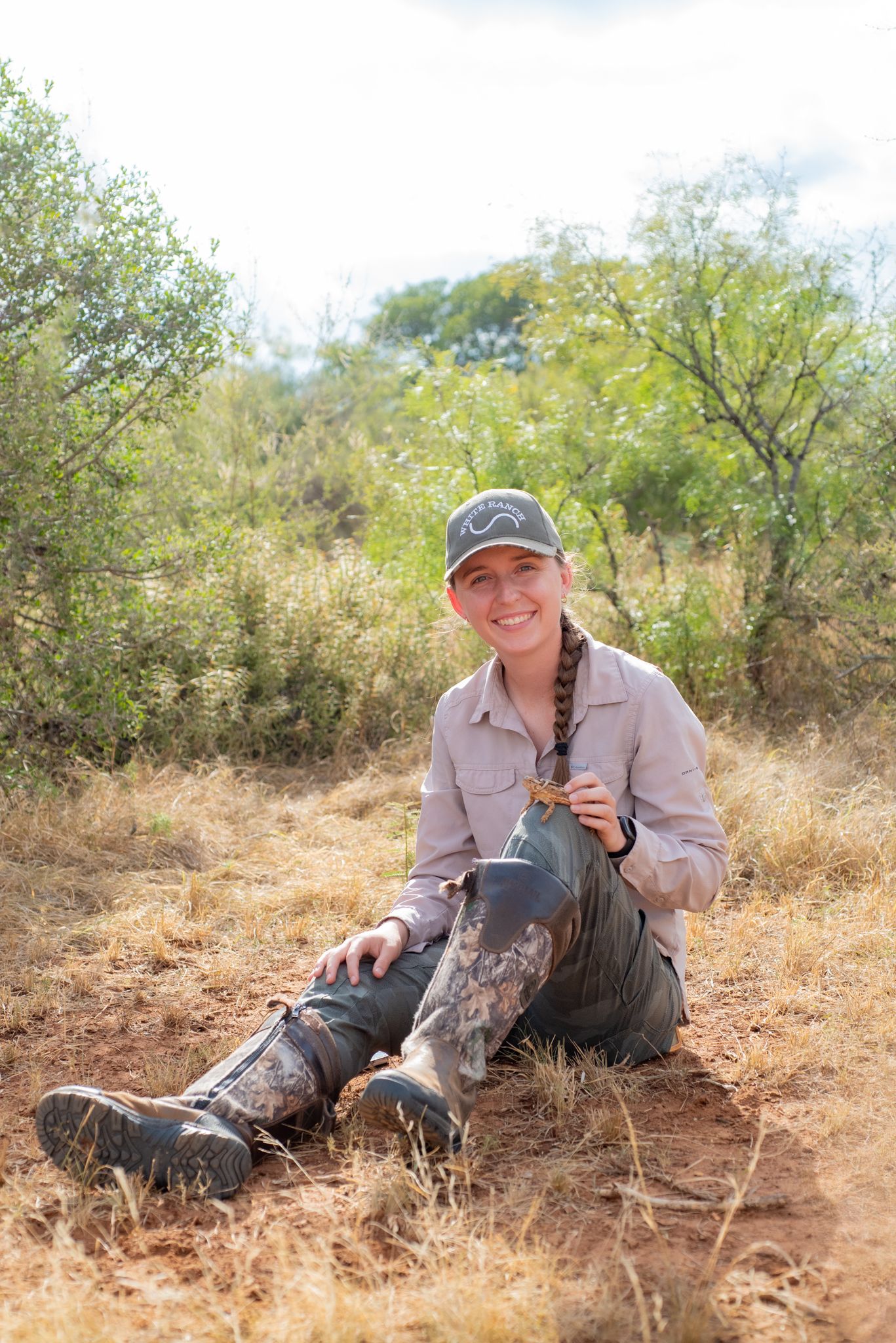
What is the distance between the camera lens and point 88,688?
16.9 ft

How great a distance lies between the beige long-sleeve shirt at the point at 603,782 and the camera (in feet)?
7.95

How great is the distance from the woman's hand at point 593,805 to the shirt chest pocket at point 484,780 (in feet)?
1.53

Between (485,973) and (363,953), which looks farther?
(363,953)

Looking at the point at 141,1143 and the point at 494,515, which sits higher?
the point at 494,515

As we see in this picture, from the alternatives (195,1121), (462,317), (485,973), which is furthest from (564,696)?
(462,317)

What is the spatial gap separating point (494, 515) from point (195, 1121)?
1392 millimetres

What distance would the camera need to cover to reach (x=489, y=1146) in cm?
229

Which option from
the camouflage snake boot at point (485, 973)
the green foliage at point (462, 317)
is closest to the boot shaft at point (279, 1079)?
the camouflage snake boot at point (485, 973)

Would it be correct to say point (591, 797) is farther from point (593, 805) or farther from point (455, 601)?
point (455, 601)

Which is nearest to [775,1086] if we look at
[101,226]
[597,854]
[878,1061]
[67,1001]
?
[878,1061]

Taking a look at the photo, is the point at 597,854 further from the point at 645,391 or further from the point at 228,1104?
the point at 645,391

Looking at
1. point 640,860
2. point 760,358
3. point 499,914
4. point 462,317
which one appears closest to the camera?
point 499,914

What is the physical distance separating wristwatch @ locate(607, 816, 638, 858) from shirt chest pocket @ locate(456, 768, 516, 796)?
42 centimetres

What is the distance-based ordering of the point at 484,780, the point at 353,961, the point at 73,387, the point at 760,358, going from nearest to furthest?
the point at 353,961 → the point at 484,780 → the point at 73,387 → the point at 760,358
